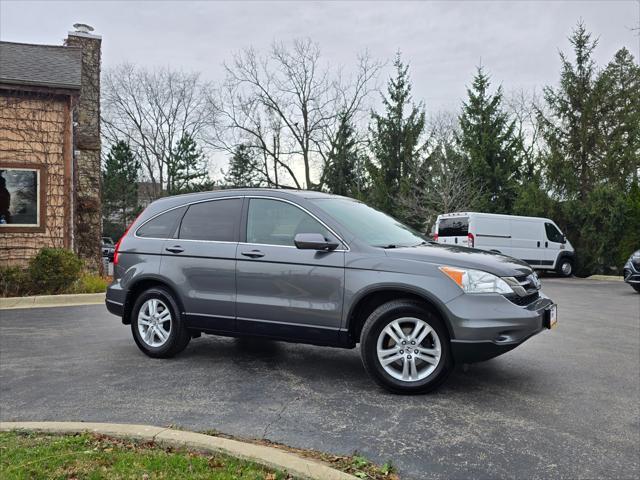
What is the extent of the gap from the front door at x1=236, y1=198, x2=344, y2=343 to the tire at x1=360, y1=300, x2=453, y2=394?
0.37 m

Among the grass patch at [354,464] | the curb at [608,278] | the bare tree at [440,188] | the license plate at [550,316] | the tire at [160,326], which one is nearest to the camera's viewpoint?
the grass patch at [354,464]

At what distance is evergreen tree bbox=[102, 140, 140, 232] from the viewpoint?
47.7 metres

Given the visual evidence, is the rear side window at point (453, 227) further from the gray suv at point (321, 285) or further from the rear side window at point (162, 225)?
the rear side window at point (162, 225)

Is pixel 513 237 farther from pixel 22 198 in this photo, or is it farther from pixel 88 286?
pixel 22 198

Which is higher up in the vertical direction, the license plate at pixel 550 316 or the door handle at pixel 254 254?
the door handle at pixel 254 254

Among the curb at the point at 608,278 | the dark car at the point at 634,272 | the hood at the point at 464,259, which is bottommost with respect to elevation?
the curb at the point at 608,278

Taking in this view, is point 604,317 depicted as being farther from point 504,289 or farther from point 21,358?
point 21,358

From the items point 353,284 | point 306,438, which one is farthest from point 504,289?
point 306,438

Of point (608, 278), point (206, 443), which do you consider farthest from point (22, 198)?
point (608, 278)

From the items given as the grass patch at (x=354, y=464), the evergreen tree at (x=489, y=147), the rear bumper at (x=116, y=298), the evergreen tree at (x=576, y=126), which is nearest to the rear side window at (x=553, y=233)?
the evergreen tree at (x=576, y=126)

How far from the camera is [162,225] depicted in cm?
605

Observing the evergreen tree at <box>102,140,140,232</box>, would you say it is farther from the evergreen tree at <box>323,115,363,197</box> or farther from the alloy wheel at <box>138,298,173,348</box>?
the alloy wheel at <box>138,298,173,348</box>

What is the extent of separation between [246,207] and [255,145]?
32646mm

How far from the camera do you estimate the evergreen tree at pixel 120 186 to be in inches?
1879
